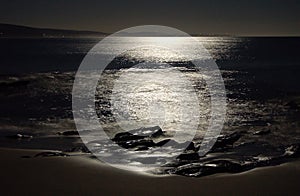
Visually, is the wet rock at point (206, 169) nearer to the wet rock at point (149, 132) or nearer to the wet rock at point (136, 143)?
the wet rock at point (136, 143)

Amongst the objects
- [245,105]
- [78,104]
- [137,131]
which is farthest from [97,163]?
[245,105]

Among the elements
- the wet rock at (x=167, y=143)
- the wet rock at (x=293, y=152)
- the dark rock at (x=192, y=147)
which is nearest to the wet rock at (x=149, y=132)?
the wet rock at (x=167, y=143)

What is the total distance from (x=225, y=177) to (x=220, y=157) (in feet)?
9.92

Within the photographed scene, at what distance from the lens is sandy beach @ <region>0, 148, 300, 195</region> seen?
8.19 m

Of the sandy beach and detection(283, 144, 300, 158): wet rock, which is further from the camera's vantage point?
detection(283, 144, 300, 158): wet rock

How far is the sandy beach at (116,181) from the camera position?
8188mm

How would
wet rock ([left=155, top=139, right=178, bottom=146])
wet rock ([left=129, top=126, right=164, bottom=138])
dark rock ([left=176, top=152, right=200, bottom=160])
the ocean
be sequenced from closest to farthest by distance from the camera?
dark rock ([left=176, top=152, right=200, bottom=160]) → wet rock ([left=155, top=139, right=178, bottom=146]) → the ocean → wet rock ([left=129, top=126, right=164, bottom=138])

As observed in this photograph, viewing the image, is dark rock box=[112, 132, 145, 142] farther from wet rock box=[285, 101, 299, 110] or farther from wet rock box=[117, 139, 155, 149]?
wet rock box=[285, 101, 299, 110]

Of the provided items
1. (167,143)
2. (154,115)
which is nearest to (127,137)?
(167,143)

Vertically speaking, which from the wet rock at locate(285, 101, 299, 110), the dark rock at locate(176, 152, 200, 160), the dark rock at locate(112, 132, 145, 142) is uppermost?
the wet rock at locate(285, 101, 299, 110)

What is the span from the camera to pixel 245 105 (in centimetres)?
2584

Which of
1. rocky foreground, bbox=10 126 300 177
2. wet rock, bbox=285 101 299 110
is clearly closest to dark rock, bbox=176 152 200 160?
rocky foreground, bbox=10 126 300 177

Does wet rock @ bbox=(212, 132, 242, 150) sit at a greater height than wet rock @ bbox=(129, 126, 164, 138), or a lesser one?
lesser

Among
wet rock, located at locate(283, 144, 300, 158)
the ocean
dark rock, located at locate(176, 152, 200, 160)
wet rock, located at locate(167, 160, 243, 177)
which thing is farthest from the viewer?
the ocean
